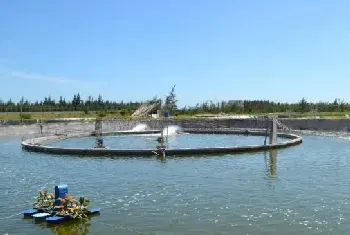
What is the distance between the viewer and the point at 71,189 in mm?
17312

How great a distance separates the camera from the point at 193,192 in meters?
16.2

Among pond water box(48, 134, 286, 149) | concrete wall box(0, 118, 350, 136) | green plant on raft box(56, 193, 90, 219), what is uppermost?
concrete wall box(0, 118, 350, 136)

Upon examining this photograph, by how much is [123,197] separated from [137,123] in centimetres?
3302

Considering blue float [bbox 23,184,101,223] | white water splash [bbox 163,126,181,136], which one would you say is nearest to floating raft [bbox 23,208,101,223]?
blue float [bbox 23,184,101,223]

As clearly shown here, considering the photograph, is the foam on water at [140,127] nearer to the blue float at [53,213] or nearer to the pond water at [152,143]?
the pond water at [152,143]

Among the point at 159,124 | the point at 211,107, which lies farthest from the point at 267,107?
the point at 159,124

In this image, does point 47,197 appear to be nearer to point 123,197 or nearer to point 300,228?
point 123,197

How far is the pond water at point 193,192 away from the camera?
12.3 metres

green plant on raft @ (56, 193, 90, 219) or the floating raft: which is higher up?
green plant on raft @ (56, 193, 90, 219)

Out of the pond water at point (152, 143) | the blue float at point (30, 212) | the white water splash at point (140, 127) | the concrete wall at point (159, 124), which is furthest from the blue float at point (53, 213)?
the white water splash at point (140, 127)

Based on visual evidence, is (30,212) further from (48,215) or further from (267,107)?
(267,107)

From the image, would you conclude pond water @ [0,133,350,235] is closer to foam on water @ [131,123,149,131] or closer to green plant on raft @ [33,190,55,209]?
green plant on raft @ [33,190,55,209]

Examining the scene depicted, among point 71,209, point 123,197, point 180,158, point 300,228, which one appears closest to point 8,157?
point 180,158

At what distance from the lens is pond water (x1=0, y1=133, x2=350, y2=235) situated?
12289 mm
